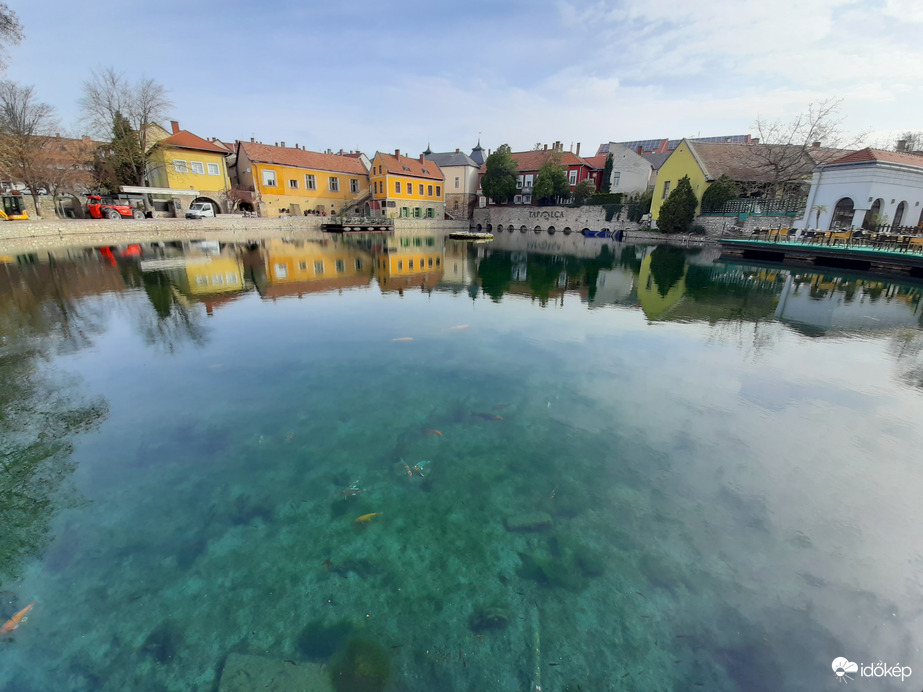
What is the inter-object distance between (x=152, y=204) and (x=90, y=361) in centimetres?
4102

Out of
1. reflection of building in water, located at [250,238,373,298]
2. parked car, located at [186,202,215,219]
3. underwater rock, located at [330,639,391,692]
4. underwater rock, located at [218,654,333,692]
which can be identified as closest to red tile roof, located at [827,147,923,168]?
reflection of building in water, located at [250,238,373,298]

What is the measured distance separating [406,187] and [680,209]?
30.5 metres

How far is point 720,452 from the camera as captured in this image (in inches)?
191

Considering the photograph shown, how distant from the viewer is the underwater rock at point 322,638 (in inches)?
103

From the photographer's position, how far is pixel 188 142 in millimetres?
37781

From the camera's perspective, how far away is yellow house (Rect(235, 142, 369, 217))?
1640 inches

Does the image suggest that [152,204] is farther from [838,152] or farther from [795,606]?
[838,152]

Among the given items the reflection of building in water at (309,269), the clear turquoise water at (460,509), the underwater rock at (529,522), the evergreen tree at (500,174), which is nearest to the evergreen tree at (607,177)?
the evergreen tree at (500,174)

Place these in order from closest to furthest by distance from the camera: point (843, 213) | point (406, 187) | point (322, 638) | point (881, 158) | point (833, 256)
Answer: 1. point (322, 638)
2. point (833, 256)
3. point (881, 158)
4. point (843, 213)
5. point (406, 187)

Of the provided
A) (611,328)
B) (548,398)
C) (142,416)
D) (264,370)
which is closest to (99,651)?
(142,416)

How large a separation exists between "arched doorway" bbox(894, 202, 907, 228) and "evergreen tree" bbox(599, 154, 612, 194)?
1117 inches

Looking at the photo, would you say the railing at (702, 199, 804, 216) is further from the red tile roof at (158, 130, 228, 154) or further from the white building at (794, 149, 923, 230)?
the red tile roof at (158, 130, 228, 154)

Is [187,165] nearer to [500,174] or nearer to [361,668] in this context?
[500,174]

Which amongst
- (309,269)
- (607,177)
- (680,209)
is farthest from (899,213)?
(309,269)
